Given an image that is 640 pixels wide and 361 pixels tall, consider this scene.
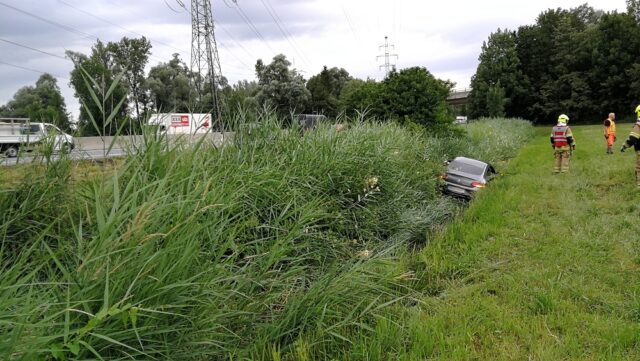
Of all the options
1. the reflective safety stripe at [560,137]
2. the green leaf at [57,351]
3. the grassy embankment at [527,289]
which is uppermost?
the reflective safety stripe at [560,137]

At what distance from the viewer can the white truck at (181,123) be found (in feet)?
15.0

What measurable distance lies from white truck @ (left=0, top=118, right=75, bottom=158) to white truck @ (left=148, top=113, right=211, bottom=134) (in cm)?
80

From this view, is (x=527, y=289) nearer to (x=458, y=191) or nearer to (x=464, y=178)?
(x=458, y=191)

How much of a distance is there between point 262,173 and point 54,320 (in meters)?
3.00

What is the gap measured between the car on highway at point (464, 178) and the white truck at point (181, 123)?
791cm

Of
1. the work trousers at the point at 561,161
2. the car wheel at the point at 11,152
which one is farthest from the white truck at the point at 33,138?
the work trousers at the point at 561,161

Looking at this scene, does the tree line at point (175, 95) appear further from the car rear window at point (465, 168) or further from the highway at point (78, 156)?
the car rear window at point (465, 168)

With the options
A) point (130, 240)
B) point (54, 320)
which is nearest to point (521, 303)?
point (130, 240)

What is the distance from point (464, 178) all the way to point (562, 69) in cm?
6430

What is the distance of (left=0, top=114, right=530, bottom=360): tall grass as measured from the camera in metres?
2.22

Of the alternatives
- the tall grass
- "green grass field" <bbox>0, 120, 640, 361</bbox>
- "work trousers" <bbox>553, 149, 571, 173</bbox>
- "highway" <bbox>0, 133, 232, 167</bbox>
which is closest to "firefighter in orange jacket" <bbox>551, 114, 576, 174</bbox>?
"work trousers" <bbox>553, 149, 571, 173</bbox>

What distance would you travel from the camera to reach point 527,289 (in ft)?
15.3

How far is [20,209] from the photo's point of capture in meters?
3.38

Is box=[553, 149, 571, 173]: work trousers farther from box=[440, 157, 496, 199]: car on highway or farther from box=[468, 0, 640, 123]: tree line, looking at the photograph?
box=[468, 0, 640, 123]: tree line
